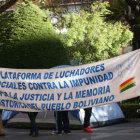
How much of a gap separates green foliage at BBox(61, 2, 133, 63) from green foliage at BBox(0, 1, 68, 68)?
1095 cm

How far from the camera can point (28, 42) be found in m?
16.6

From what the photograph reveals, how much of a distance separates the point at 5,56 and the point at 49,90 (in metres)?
6.78

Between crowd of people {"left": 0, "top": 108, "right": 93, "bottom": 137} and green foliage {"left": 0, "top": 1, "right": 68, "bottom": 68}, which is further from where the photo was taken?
green foliage {"left": 0, "top": 1, "right": 68, "bottom": 68}

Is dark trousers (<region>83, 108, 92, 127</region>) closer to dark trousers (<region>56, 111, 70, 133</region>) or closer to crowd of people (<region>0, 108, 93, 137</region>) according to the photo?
crowd of people (<region>0, 108, 93, 137</region>)

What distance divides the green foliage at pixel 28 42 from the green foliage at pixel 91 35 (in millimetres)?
10946

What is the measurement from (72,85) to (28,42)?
739 cm

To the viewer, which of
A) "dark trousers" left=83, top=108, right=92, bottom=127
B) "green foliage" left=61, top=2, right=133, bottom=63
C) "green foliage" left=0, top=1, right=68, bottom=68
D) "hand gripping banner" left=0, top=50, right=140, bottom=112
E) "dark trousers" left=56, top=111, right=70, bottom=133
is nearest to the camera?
"hand gripping banner" left=0, top=50, right=140, bottom=112

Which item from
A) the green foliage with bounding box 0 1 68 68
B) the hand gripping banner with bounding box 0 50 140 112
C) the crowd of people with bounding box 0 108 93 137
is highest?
the green foliage with bounding box 0 1 68 68

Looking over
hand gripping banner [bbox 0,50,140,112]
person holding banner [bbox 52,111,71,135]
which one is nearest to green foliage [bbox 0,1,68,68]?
person holding banner [bbox 52,111,71,135]

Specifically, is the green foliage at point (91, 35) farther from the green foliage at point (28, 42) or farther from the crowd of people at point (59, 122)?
the crowd of people at point (59, 122)

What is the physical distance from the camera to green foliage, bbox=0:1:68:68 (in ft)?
53.5

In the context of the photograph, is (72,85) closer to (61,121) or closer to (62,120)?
(61,121)

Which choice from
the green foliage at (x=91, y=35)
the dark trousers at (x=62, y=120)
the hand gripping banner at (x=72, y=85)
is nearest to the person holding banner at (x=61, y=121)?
the dark trousers at (x=62, y=120)

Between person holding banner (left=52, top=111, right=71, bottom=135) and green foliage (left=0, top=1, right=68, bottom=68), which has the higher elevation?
green foliage (left=0, top=1, right=68, bottom=68)
